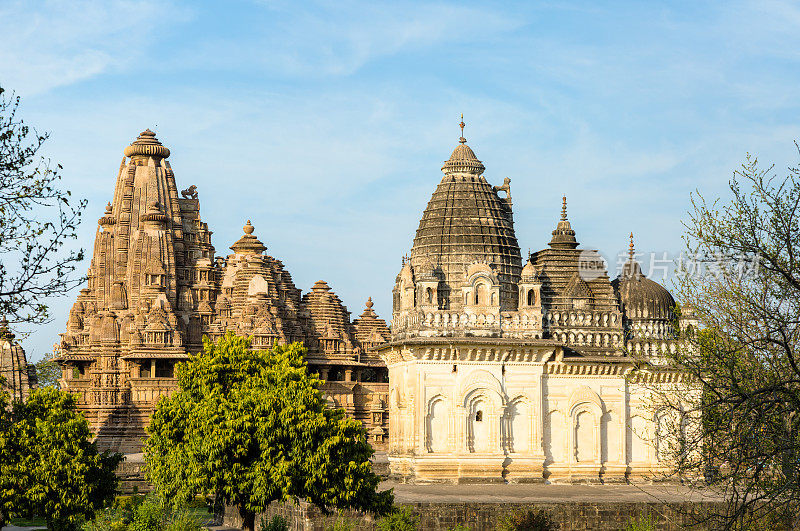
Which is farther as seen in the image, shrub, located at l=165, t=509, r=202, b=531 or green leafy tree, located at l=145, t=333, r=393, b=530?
green leafy tree, located at l=145, t=333, r=393, b=530

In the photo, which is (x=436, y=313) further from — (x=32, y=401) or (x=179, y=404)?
(x=32, y=401)

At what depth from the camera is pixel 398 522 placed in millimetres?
31062

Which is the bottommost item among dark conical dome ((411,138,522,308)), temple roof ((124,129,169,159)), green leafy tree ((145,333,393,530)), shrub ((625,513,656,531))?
shrub ((625,513,656,531))

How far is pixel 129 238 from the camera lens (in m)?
70.1

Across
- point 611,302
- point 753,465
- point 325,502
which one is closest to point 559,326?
point 611,302

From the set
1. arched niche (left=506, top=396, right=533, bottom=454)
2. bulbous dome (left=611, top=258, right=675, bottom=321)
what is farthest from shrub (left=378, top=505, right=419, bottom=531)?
bulbous dome (left=611, top=258, right=675, bottom=321)

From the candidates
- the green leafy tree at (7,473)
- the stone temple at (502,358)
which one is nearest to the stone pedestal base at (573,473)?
the stone temple at (502,358)

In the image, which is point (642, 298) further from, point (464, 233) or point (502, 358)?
point (464, 233)

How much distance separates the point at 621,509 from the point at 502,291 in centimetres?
984

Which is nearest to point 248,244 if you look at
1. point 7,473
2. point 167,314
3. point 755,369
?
point 167,314

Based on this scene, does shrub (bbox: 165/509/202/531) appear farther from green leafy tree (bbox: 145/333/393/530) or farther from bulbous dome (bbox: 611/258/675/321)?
bulbous dome (bbox: 611/258/675/321)

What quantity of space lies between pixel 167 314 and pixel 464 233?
24.4 meters

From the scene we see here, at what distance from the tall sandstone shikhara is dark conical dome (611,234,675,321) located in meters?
18.5

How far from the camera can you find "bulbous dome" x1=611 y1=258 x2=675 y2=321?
45125 millimetres
